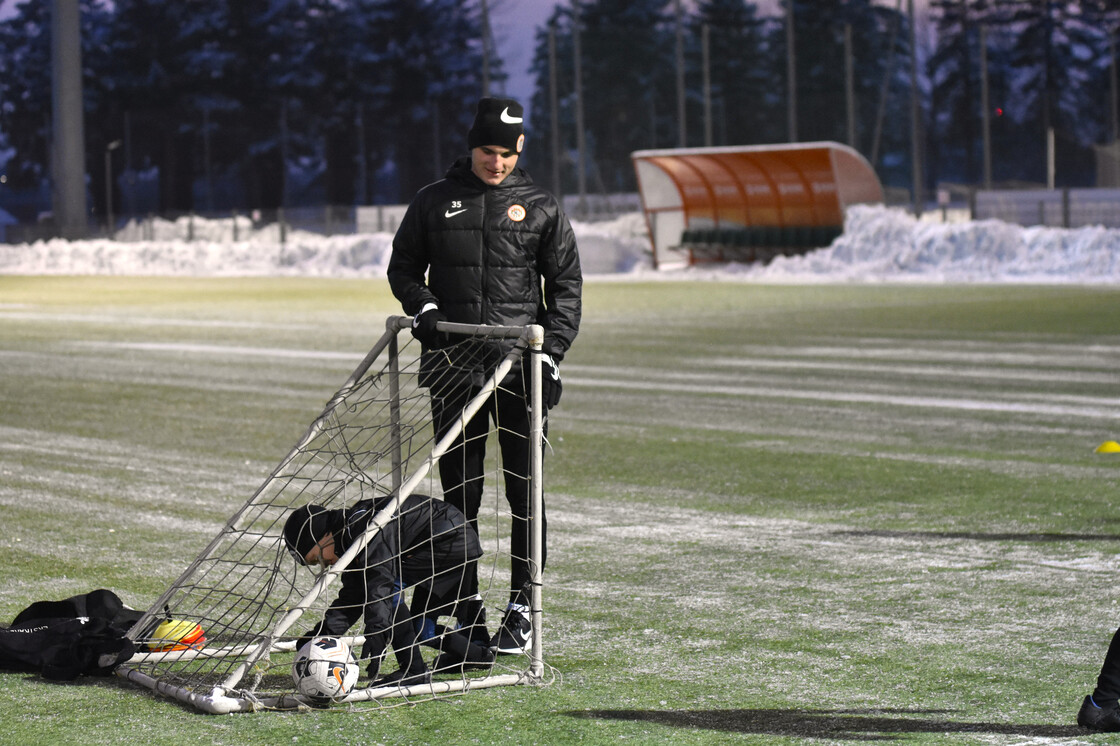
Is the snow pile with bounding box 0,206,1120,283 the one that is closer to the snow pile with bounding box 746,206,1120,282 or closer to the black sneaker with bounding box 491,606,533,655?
the snow pile with bounding box 746,206,1120,282

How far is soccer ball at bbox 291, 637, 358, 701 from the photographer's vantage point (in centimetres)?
481

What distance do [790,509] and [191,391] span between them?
25.5ft

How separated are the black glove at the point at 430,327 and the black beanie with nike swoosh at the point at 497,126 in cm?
61

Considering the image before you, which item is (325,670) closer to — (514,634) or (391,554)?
(391,554)

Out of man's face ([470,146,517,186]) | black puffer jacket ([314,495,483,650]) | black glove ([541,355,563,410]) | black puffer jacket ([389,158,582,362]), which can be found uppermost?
man's face ([470,146,517,186])

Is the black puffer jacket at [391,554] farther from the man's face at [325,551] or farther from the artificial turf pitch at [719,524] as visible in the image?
the artificial turf pitch at [719,524]

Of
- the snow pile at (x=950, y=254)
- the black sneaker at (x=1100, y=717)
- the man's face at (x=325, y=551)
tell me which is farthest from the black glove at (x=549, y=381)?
the snow pile at (x=950, y=254)

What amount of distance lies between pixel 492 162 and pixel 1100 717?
2.71 meters

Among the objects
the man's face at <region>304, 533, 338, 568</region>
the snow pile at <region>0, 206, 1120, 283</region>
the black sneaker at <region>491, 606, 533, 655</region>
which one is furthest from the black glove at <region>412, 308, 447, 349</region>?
the snow pile at <region>0, 206, 1120, 283</region>

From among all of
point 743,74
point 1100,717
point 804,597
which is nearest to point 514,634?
point 804,597

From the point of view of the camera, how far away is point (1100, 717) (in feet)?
14.0

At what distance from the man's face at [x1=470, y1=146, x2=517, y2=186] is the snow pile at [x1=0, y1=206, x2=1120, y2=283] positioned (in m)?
29.0

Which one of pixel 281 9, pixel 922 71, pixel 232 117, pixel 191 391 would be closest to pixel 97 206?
pixel 232 117

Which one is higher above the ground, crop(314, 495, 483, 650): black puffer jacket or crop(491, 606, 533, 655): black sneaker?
crop(314, 495, 483, 650): black puffer jacket
